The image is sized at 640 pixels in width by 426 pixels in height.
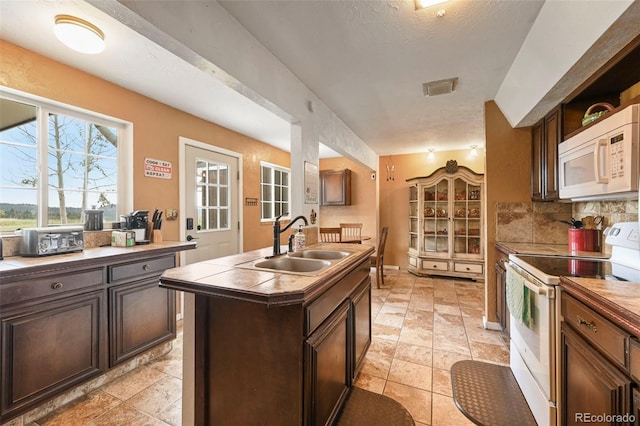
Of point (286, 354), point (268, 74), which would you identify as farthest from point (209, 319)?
point (268, 74)

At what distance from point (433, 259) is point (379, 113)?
9.55 ft

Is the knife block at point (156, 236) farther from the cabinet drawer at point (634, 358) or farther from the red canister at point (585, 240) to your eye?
the red canister at point (585, 240)

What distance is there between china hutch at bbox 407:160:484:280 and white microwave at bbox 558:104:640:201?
270 centimetres

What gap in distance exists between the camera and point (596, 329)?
1.08 meters

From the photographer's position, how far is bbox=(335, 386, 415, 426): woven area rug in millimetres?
1545

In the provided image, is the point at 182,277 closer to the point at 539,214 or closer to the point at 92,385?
the point at 92,385

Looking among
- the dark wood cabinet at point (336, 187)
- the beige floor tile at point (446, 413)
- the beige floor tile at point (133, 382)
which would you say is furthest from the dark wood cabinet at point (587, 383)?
the dark wood cabinet at point (336, 187)

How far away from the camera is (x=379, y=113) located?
3.20m

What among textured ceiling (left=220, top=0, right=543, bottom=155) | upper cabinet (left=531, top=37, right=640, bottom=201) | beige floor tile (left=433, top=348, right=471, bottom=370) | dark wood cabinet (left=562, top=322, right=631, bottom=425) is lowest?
beige floor tile (left=433, top=348, right=471, bottom=370)

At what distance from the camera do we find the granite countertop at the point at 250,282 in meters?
1.05

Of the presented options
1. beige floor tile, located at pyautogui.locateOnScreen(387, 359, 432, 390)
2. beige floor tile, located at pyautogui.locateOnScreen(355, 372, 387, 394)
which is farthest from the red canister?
beige floor tile, located at pyautogui.locateOnScreen(355, 372, 387, 394)

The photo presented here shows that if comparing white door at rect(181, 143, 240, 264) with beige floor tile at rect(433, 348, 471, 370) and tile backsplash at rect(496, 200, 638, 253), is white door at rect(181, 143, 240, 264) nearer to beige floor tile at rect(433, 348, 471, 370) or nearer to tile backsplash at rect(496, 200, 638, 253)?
beige floor tile at rect(433, 348, 471, 370)

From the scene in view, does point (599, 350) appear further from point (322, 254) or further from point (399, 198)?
point (399, 198)

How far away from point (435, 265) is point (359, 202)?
192 cm
